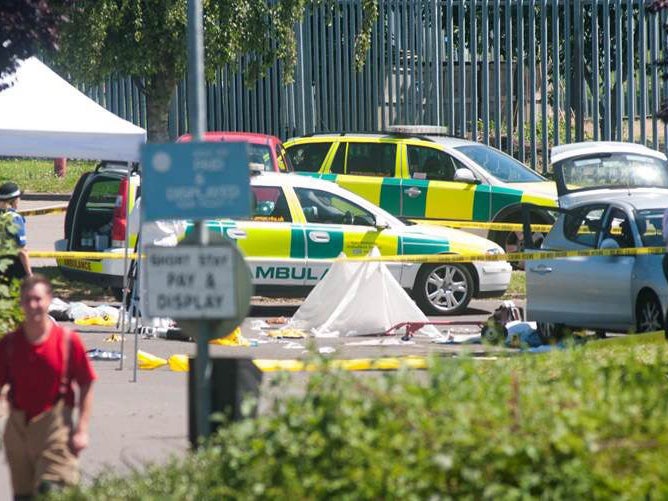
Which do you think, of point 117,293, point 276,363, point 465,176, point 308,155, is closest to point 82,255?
point 117,293

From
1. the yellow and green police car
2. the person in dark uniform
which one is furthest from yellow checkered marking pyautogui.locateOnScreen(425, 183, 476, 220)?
the person in dark uniform

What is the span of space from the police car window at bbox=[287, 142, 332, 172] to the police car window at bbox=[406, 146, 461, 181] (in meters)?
1.23

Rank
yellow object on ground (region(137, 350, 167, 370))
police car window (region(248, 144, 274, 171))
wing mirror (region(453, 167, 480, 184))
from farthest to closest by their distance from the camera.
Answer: police car window (region(248, 144, 274, 171)), wing mirror (region(453, 167, 480, 184)), yellow object on ground (region(137, 350, 167, 370))

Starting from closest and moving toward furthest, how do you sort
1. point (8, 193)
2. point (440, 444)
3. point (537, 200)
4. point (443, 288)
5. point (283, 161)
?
point (440, 444), point (8, 193), point (443, 288), point (537, 200), point (283, 161)

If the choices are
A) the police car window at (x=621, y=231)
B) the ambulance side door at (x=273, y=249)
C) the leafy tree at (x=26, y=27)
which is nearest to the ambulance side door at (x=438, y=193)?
the ambulance side door at (x=273, y=249)

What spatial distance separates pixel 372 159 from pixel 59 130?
882 centimetres

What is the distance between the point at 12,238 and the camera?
12.1 m

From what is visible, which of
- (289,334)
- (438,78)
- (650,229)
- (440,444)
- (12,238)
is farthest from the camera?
(438,78)

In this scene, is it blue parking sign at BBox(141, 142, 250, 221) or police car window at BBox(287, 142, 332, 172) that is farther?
police car window at BBox(287, 142, 332, 172)

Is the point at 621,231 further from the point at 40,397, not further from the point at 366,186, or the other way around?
the point at 40,397

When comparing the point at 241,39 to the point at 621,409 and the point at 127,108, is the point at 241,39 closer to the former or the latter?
the point at 127,108

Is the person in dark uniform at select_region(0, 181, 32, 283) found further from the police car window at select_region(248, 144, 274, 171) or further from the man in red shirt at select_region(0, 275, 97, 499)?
the police car window at select_region(248, 144, 274, 171)

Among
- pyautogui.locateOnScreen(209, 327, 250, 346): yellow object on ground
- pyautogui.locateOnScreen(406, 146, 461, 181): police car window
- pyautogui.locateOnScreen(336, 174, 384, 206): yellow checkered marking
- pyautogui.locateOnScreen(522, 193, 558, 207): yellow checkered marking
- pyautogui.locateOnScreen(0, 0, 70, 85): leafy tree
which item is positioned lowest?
pyautogui.locateOnScreen(209, 327, 250, 346): yellow object on ground

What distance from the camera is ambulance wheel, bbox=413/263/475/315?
56.6ft
